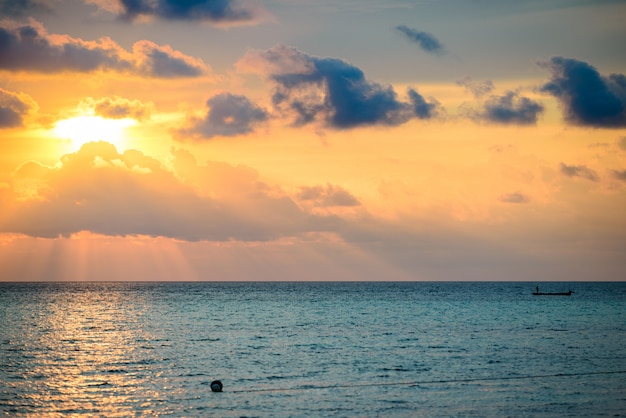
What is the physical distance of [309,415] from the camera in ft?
169

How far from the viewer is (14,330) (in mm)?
114625

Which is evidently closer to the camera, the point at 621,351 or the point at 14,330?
the point at 621,351

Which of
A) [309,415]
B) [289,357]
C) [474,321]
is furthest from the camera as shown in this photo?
[474,321]

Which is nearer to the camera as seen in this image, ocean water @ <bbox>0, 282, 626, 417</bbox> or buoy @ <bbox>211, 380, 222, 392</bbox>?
ocean water @ <bbox>0, 282, 626, 417</bbox>

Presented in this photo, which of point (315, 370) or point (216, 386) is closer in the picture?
point (216, 386)

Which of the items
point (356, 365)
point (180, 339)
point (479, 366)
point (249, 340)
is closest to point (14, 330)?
point (180, 339)

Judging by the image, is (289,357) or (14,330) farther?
(14,330)

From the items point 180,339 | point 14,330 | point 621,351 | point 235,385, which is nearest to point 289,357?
point 235,385

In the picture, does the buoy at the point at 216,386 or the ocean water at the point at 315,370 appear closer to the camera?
the ocean water at the point at 315,370

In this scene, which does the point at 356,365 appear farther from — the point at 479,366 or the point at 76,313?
the point at 76,313

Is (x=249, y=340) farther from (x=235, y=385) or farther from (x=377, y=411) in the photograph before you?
(x=377, y=411)

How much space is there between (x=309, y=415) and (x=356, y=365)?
22.3 meters

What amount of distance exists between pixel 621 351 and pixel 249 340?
45.9 metres

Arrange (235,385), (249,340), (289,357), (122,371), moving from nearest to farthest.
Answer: (235,385) → (122,371) → (289,357) → (249,340)
